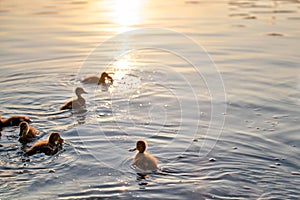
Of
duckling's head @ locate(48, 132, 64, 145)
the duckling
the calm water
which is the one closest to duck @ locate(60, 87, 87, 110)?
the calm water

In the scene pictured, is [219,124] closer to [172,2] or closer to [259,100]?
[259,100]

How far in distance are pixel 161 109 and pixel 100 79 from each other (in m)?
2.19

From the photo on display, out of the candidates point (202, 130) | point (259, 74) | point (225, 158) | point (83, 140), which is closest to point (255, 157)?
point (225, 158)

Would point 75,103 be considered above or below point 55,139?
above

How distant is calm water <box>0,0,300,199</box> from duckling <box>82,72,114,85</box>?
0.46ft

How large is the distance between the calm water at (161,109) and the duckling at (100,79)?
14 cm

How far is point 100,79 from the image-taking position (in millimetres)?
10922

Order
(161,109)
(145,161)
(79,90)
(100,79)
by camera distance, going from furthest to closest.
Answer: (100,79) → (79,90) → (161,109) → (145,161)

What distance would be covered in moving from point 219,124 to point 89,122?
2114 mm

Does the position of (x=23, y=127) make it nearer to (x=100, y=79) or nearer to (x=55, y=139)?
(x=55, y=139)

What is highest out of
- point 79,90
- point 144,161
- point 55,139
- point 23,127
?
point 79,90

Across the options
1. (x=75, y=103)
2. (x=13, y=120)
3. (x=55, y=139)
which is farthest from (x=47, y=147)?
(x=75, y=103)

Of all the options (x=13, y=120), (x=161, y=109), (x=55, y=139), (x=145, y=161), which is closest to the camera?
(x=145, y=161)

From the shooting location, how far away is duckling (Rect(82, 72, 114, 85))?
35.8ft
